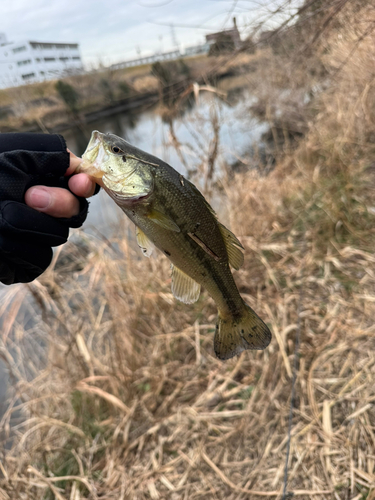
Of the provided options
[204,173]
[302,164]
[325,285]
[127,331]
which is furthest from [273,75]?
[127,331]

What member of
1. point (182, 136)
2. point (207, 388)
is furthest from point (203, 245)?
point (182, 136)

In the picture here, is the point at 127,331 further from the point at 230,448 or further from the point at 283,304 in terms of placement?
the point at 283,304

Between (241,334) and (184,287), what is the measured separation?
0.36m

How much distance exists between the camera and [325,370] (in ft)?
10.5

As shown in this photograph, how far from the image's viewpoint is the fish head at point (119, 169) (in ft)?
4.36

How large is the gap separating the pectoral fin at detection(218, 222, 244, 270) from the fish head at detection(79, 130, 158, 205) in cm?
38

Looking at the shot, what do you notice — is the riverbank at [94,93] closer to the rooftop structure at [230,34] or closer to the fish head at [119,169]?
the rooftop structure at [230,34]

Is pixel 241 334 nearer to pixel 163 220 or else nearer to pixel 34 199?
pixel 163 220

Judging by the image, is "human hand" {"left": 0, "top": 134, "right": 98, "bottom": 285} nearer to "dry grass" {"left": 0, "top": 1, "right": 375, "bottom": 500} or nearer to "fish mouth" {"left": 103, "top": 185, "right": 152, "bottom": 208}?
"fish mouth" {"left": 103, "top": 185, "right": 152, "bottom": 208}

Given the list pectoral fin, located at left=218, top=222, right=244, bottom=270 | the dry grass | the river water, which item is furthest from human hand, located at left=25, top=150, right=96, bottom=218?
the river water

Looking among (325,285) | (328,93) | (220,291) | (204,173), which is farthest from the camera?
(328,93)

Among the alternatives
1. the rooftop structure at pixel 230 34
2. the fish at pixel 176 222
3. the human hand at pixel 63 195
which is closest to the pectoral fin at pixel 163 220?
the fish at pixel 176 222

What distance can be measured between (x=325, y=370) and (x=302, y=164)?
215 inches

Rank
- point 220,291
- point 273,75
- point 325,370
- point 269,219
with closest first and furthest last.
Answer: point 220,291
point 325,370
point 269,219
point 273,75
